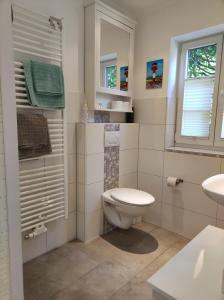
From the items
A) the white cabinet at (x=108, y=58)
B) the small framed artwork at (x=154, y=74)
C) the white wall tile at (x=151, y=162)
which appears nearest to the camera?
the white cabinet at (x=108, y=58)

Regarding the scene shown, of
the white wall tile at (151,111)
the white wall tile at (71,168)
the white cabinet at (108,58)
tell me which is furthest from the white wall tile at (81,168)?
the white wall tile at (151,111)

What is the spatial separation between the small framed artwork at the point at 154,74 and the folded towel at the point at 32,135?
1.27 metres

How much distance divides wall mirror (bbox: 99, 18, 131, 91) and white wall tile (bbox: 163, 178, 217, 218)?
3.99ft

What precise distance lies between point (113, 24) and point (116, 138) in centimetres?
112

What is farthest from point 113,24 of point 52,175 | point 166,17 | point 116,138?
point 52,175

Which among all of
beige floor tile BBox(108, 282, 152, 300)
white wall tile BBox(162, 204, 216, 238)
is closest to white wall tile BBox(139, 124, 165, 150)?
white wall tile BBox(162, 204, 216, 238)

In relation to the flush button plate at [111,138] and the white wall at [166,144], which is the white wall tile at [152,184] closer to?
the white wall at [166,144]

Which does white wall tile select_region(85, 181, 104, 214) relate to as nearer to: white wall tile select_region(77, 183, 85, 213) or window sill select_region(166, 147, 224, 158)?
white wall tile select_region(77, 183, 85, 213)

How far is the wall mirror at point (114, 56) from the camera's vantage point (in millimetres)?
2119

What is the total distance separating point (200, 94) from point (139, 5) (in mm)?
1089

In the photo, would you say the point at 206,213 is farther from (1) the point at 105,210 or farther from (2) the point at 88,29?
(2) the point at 88,29

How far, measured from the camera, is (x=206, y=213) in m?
2.13

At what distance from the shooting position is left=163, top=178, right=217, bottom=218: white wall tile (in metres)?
2.11

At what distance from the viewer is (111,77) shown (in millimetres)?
2271
